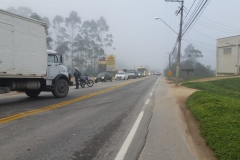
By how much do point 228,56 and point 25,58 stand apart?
136ft

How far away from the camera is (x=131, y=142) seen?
5.41 metres

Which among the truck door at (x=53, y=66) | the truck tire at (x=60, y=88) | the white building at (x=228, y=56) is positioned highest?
the white building at (x=228, y=56)

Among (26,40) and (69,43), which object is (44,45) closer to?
(26,40)

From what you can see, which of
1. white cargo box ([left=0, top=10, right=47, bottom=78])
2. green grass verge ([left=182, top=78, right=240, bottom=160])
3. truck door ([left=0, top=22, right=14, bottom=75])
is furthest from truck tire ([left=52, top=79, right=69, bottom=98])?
green grass verge ([left=182, top=78, right=240, bottom=160])

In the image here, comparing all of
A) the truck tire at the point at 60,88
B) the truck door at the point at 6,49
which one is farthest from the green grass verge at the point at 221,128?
the truck tire at the point at 60,88

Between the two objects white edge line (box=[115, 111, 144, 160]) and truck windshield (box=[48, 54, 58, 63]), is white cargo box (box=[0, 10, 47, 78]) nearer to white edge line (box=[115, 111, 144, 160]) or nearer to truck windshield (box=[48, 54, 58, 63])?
truck windshield (box=[48, 54, 58, 63])

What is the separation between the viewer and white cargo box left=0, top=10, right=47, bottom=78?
9.67m

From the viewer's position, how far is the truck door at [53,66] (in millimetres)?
12925

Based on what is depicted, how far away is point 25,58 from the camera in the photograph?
10.9 metres

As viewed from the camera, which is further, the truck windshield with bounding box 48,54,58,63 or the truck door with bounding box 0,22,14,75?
the truck windshield with bounding box 48,54,58,63

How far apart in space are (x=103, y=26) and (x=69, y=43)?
53.2 feet

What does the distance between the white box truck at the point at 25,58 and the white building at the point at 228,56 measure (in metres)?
37.4

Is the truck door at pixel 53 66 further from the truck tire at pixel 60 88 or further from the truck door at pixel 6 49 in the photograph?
the truck door at pixel 6 49

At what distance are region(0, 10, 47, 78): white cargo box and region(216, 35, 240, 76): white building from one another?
126ft
